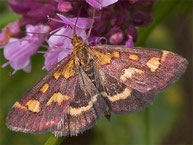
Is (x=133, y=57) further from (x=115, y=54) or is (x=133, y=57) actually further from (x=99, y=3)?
→ (x=99, y=3)

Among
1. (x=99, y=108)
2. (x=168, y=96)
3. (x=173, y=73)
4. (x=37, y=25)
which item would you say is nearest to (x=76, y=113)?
(x=99, y=108)

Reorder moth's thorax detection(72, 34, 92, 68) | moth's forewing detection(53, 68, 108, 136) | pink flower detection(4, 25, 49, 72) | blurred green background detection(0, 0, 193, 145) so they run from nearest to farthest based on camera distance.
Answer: moth's forewing detection(53, 68, 108, 136), moth's thorax detection(72, 34, 92, 68), pink flower detection(4, 25, 49, 72), blurred green background detection(0, 0, 193, 145)

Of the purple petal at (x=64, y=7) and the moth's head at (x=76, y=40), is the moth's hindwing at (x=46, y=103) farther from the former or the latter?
the purple petal at (x=64, y=7)

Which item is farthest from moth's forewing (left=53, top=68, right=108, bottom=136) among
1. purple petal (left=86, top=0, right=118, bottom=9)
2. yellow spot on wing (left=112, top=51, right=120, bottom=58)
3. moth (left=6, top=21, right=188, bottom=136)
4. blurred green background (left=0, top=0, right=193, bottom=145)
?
blurred green background (left=0, top=0, right=193, bottom=145)

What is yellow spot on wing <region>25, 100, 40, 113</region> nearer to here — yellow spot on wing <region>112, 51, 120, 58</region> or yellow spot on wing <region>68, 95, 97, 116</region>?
yellow spot on wing <region>68, 95, 97, 116</region>

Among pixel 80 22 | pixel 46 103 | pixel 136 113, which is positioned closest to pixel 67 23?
pixel 80 22

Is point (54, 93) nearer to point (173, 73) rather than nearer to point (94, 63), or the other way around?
point (94, 63)

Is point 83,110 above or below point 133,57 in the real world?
below

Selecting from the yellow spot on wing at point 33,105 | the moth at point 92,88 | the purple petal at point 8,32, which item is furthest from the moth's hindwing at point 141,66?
the purple petal at point 8,32
